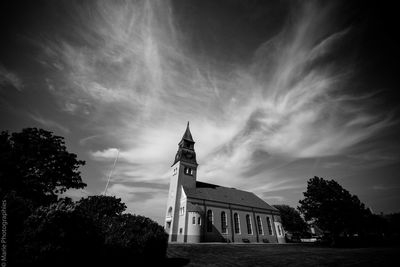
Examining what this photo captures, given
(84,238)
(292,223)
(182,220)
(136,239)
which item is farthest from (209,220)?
(292,223)

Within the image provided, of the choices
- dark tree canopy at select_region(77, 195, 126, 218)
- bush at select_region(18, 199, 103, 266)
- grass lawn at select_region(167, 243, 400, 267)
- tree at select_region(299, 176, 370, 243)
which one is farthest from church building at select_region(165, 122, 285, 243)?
bush at select_region(18, 199, 103, 266)

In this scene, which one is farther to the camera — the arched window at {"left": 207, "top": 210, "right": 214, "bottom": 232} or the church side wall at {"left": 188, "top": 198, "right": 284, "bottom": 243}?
the arched window at {"left": 207, "top": 210, "right": 214, "bottom": 232}

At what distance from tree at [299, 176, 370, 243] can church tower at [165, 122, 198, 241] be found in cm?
2596

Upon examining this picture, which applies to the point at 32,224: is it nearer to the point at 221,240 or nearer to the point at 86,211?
the point at 86,211

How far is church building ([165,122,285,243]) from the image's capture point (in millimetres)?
32000

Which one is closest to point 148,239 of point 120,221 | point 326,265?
point 120,221

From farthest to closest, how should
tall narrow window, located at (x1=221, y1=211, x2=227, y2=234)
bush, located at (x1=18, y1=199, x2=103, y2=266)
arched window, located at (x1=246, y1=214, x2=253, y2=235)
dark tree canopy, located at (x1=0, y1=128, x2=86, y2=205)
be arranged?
arched window, located at (x1=246, y1=214, x2=253, y2=235) → tall narrow window, located at (x1=221, y1=211, x2=227, y2=234) → dark tree canopy, located at (x1=0, y1=128, x2=86, y2=205) → bush, located at (x1=18, y1=199, x2=103, y2=266)

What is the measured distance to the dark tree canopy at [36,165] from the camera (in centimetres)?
2206

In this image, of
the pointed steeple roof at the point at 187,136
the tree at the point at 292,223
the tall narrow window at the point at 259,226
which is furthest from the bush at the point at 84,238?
the tree at the point at 292,223

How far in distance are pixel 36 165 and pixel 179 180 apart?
2334cm

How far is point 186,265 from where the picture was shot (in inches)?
459

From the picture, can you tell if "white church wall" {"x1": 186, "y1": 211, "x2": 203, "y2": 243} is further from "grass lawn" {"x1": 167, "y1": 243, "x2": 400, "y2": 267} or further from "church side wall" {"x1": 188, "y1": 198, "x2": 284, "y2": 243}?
"grass lawn" {"x1": 167, "y1": 243, "x2": 400, "y2": 267}

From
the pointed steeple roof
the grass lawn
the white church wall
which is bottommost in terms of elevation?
the grass lawn

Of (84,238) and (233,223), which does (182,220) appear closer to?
(233,223)
